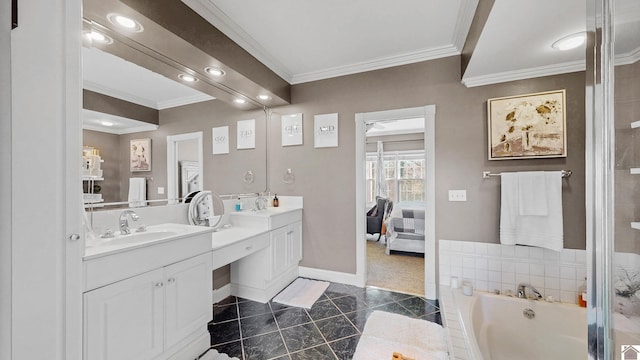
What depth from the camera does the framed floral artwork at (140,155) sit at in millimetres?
1817


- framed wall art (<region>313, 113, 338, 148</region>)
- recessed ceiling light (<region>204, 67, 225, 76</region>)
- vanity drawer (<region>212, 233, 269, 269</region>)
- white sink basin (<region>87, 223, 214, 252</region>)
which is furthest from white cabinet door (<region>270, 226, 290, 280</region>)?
recessed ceiling light (<region>204, 67, 225, 76</region>)

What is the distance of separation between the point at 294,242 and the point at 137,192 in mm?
1709

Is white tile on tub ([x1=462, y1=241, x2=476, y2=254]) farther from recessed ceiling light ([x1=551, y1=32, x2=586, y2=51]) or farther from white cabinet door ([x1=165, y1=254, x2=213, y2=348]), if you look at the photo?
white cabinet door ([x1=165, y1=254, x2=213, y2=348])

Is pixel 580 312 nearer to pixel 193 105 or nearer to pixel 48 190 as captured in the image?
pixel 48 190

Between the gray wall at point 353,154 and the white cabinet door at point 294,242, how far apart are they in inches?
3.5

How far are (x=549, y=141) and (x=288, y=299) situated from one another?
9.31ft

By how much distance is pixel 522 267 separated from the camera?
233cm

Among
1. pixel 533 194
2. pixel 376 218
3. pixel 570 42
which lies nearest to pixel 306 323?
pixel 533 194

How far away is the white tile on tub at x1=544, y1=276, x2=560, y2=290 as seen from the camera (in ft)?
7.39

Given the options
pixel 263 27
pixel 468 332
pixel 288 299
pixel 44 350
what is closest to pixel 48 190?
pixel 44 350

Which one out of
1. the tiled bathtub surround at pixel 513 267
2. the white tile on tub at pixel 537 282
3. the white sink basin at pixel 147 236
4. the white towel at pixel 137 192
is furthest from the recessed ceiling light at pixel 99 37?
the white tile on tub at pixel 537 282

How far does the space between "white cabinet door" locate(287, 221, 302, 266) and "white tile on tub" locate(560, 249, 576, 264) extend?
8.46ft

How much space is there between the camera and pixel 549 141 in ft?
7.25

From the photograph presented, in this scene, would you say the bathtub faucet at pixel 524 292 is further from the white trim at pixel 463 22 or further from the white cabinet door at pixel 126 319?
the white cabinet door at pixel 126 319
